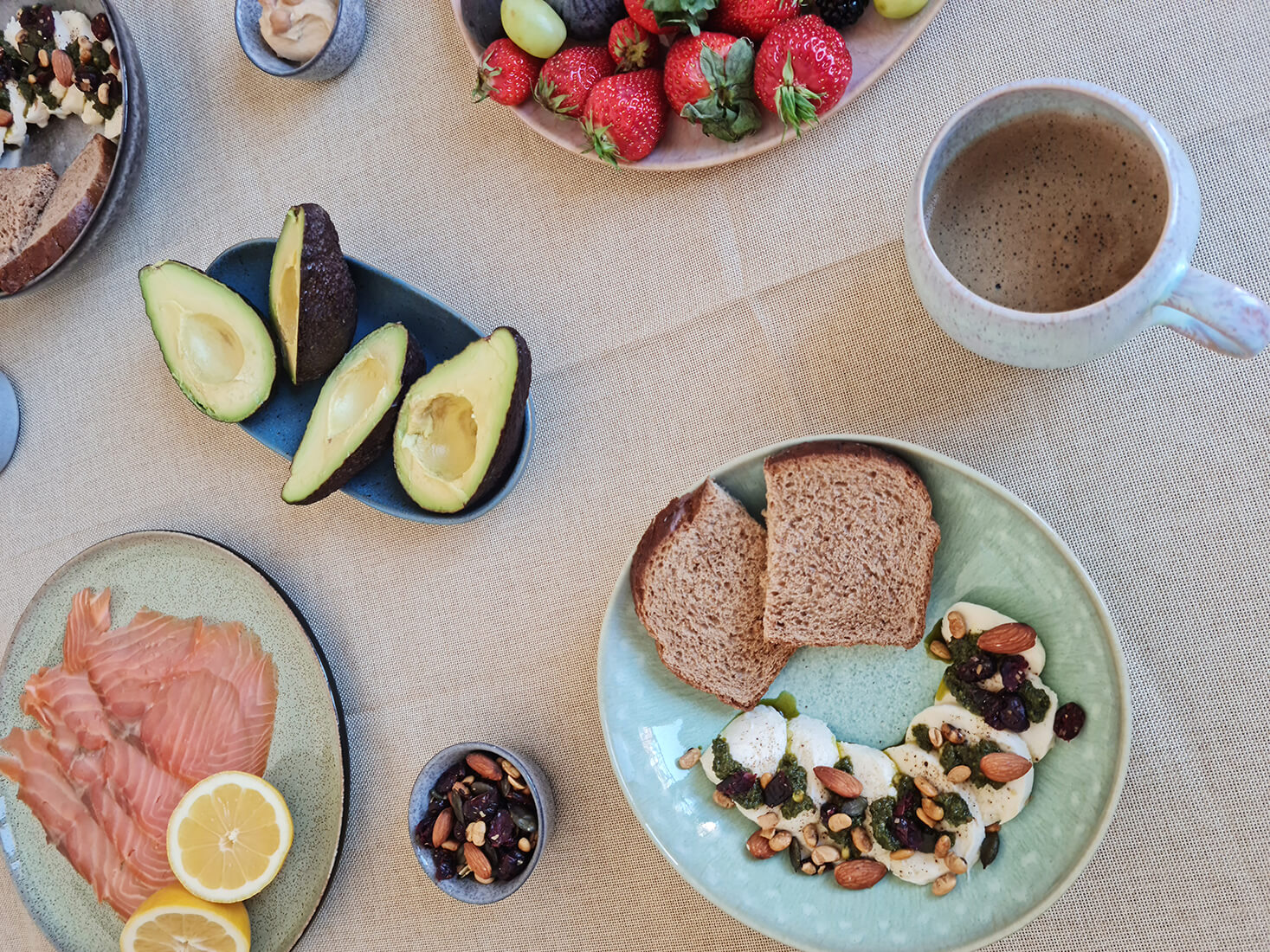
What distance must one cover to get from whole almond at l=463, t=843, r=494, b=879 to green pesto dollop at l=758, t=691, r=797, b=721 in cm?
35

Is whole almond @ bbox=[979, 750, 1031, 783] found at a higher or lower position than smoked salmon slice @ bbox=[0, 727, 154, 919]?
lower

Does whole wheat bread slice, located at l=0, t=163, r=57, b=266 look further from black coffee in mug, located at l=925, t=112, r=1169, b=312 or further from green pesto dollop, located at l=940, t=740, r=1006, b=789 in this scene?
green pesto dollop, located at l=940, t=740, r=1006, b=789

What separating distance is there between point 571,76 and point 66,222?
Answer: 680 millimetres

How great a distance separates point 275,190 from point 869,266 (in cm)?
78

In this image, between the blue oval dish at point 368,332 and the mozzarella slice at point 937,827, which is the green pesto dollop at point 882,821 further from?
the blue oval dish at point 368,332

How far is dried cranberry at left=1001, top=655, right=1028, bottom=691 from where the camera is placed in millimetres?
968

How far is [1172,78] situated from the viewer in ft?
3.34

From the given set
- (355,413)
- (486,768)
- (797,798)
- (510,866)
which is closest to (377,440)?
(355,413)

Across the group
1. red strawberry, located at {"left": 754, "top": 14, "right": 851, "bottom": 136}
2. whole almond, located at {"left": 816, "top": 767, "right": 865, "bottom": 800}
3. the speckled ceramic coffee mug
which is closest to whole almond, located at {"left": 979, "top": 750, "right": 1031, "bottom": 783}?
whole almond, located at {"left": 816, "top": 767, "right": 865, "bottom": 800}

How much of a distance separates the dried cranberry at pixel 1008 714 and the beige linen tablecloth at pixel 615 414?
15 centimetres

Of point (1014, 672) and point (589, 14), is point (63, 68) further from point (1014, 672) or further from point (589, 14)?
point (1014, 672)

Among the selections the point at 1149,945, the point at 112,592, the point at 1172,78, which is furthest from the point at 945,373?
the point at 112,592

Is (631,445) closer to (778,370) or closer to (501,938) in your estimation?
(778,370)

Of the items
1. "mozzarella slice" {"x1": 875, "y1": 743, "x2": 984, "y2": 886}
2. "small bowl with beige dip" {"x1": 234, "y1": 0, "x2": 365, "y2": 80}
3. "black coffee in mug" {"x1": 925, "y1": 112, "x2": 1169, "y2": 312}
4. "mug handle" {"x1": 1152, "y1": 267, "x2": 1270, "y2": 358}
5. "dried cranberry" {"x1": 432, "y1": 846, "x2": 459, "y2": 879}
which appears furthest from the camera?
"small bowl with beige dip" {"x1": 234, "y1": 0, "x2": 365, "y2": 80}
